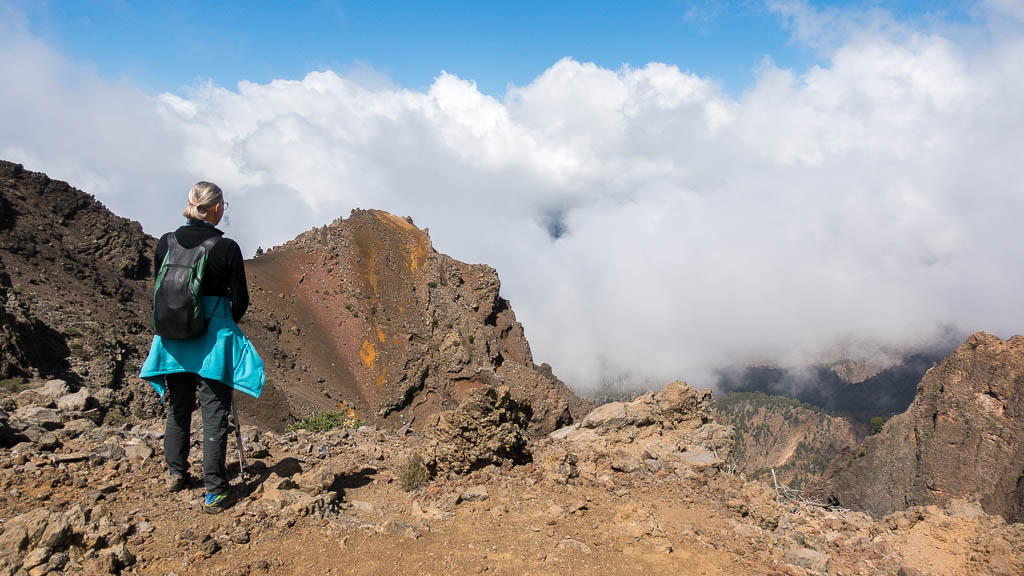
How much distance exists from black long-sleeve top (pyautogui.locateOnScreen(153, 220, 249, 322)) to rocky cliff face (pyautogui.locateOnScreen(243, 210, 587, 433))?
2005cm

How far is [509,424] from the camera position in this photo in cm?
718

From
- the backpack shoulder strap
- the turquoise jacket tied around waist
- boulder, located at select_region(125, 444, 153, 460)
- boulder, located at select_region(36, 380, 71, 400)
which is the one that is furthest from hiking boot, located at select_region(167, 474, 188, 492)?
boulder, located at select_region(36, 380, 71, 400)

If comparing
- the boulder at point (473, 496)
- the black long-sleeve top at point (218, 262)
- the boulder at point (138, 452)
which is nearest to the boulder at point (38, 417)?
the boulder at point (138, 452)

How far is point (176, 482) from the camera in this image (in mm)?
4922

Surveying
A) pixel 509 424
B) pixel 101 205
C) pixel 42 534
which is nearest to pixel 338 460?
pixel 509 424

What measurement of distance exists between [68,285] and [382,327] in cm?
1507

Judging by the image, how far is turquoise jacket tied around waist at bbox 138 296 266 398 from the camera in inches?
182

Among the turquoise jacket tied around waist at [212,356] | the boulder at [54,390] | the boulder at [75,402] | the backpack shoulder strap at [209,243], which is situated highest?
the backpack shoulder strap at [209,243]

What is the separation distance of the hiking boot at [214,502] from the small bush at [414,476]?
2055 millimetres

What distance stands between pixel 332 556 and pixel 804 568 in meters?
4.20

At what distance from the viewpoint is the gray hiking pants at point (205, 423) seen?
473 cm

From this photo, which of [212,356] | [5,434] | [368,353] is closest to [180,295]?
[212,356]

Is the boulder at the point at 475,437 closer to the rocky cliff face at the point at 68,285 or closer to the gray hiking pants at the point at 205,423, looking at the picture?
the gray hiking pants at the point at 205,423

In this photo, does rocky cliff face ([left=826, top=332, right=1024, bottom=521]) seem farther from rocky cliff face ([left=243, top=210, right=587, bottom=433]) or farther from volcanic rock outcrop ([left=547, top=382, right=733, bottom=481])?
volcanic rock outcrop ([left=547, top=382, right=733, bottom=481])
